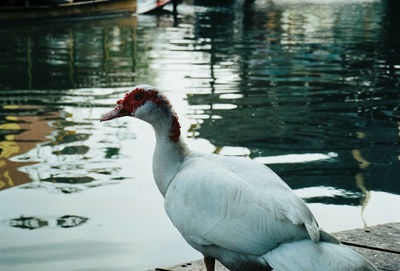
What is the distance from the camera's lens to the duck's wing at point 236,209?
2877mm

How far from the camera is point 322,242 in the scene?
2838 mm

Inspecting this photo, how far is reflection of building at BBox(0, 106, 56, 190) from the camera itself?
261 inches

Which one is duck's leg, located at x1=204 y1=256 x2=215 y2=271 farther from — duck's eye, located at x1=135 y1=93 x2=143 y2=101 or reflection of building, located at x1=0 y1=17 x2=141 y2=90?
reflection of building, located at x1=0 y1=17 x2=141 y2=90

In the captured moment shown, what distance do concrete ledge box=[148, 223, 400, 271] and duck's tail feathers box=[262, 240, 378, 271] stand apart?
832 mm

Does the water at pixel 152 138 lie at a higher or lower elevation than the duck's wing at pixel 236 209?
lower

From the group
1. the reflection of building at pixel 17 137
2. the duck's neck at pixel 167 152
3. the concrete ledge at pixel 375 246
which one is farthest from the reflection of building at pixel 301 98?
the duck's neck at pixel 167 152

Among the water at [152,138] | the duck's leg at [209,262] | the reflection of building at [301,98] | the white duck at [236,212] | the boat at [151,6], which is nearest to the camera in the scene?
the white duck at [236,212]

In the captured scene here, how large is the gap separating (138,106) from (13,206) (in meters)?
2.72

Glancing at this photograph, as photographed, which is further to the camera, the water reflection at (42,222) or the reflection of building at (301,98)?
the reflection of building at (301,98)

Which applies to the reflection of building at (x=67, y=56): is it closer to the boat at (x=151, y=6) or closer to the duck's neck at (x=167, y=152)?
the boat at (x=151, y=6)

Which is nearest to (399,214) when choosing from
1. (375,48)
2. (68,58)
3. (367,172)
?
(367,172)

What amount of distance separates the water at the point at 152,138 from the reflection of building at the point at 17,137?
0.9 inches

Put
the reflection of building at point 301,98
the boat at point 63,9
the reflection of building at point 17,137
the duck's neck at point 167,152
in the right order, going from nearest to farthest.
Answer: the duck's neck at point 167,152
the reflection of building at point 17,137
the reflection of building at point 301,98
the boat at point 63,9

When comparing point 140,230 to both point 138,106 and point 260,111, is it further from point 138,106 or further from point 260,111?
point 260,111
